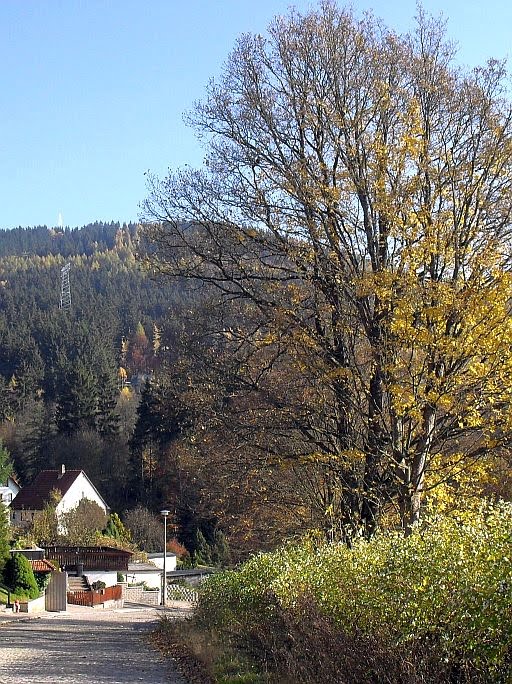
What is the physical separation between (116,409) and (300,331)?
211ft

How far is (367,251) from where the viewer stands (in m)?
14.1

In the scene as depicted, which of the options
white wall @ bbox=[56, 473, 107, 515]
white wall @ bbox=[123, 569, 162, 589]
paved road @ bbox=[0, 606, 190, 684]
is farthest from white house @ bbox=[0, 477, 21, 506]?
paved road @ bbox=[0, 606, 190, 684]

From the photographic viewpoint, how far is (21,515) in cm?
6138

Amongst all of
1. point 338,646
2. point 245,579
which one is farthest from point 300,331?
point 338,646

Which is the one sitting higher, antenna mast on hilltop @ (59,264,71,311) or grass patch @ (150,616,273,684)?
antenna mast on hilltop @ (59,264,71,311)

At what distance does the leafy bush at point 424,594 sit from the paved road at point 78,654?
362 cm

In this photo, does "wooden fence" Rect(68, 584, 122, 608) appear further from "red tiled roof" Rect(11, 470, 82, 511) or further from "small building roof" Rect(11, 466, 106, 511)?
"red tiled roof" Rect(11, 470, 82, 511)

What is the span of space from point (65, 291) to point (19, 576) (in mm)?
88621

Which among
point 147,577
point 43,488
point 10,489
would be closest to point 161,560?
point 147,577

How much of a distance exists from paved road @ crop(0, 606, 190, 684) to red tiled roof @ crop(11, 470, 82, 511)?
106ft

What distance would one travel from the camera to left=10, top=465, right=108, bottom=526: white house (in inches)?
2345

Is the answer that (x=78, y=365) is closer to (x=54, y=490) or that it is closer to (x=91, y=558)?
(x=54, y=490)

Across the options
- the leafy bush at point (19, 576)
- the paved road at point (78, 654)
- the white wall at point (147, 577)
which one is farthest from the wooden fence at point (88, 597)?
the paved road at point (78, 654)

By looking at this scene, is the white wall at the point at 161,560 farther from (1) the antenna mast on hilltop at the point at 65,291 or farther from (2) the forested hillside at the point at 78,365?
(1) the antenna mast on hilltop at the point at 65,291
